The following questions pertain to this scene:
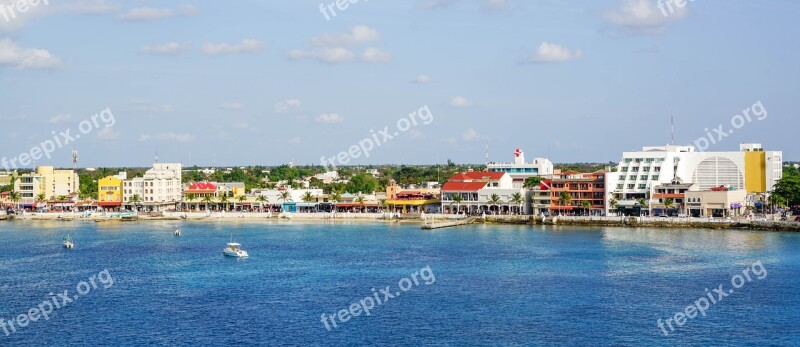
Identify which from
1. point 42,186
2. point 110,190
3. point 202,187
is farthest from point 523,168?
point 42,186

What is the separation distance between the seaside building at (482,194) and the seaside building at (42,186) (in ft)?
130

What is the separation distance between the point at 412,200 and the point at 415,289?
42895 millimetres

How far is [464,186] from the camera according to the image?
73562 millimetres

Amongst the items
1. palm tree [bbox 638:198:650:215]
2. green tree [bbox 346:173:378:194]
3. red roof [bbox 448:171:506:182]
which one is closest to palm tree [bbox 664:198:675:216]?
palm tree [bbox 638:198:650:215]

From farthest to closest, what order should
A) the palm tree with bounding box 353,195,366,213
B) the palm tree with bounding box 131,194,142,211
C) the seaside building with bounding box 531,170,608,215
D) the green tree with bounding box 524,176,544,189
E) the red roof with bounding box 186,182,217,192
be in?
the red roof with bounding box 186,182,217,192 → the palm tree with bounding box 131,194,142,211 → the palm tree with bounding box 353,195,366,213 → the green tree with bounding box 524,176,544,189 → the seaside building with bounding box 531,170,608,215

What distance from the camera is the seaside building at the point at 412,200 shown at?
75750 mm

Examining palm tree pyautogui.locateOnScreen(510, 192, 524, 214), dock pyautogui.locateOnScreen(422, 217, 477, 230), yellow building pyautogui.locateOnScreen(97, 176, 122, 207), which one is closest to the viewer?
dock pyautogui.locateOnScreen(422, 217, 477, 230)

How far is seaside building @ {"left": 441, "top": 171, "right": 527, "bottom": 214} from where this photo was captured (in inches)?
2813

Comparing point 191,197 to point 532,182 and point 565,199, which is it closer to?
point 532,182

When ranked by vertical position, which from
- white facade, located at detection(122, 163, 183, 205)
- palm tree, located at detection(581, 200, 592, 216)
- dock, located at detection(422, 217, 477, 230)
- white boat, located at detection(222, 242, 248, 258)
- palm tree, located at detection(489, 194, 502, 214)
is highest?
white facade, located at detection(122, 163, 183, 205)

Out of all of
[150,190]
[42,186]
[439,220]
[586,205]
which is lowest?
[439,220]

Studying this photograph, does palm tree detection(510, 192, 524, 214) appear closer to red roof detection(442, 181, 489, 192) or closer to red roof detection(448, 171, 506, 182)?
red roof detection(442, 181, 489, 192)

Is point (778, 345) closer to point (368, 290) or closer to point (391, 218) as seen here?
point (368, 290)

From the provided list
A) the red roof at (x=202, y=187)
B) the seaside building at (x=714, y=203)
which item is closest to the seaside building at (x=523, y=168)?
the seaside building at (x=714, y=203)
